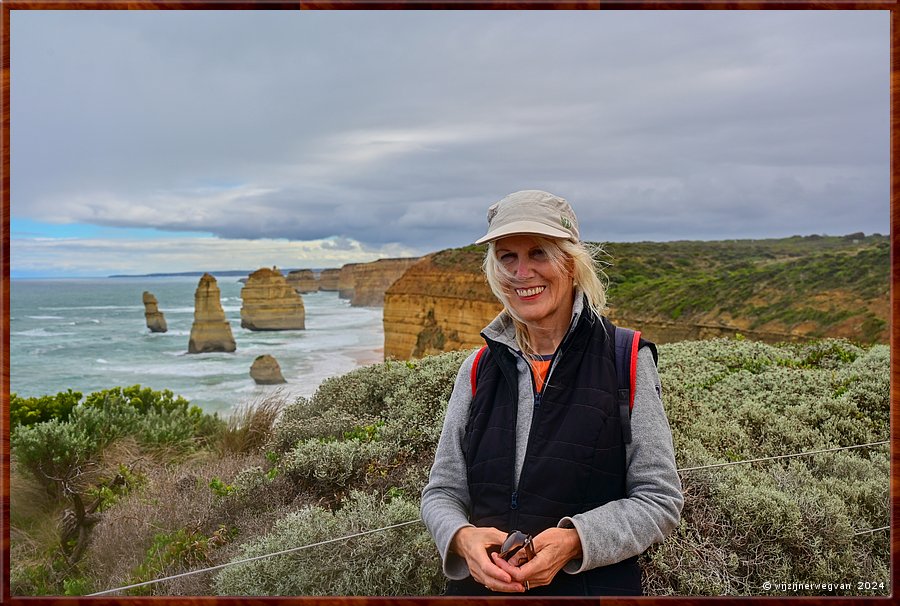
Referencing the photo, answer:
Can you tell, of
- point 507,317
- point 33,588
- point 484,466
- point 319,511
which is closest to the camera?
point 484,466

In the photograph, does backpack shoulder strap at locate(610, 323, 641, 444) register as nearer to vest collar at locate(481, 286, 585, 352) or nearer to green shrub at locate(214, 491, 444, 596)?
vest collar at locate(481, 286, 585, 352)

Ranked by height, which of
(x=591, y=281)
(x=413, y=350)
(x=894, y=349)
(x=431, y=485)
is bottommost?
(x=413, y=350)

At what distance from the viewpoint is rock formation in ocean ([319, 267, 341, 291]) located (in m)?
70.4

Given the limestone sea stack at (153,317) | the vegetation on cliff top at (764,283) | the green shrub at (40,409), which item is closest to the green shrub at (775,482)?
the vegetation on cliff top at (764,283)

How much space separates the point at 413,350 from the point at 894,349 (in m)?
25.0

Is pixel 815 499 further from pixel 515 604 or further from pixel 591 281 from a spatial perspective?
pixel 591 281

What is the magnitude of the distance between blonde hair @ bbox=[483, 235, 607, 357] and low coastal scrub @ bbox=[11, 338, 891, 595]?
48.0 inches

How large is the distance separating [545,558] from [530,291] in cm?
66

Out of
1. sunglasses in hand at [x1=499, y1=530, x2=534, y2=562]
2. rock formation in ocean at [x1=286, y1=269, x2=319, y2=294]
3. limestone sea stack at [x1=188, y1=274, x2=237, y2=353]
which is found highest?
rock formation in ocean at [x1=286, y1=269, x2=319, y2=294]

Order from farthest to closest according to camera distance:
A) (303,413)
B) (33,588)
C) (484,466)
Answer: (303,413), (33,588), (484,466)

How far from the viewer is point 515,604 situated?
1988mm

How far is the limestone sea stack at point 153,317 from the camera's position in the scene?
53.6 meters

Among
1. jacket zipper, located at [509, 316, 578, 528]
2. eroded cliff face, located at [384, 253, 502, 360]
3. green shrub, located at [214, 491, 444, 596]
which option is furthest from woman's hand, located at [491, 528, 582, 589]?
eroded cliff face, located at [384, 253, 502, 360]

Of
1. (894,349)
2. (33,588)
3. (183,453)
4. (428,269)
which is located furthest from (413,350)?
(894,349)
